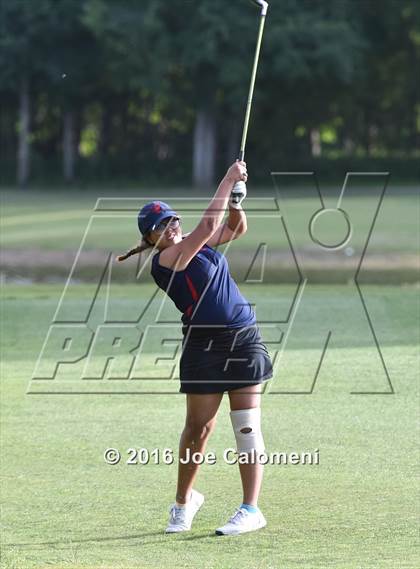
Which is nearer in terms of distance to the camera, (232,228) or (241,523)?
(241,523)

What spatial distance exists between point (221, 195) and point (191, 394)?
40.0 inches

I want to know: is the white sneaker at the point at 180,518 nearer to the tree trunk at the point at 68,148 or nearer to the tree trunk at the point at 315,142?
the tree trunk at the point at 68,148

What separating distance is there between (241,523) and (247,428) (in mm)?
481

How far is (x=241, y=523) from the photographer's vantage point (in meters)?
6.29

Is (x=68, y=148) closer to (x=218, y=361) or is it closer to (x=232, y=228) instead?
(x=232, y=228)

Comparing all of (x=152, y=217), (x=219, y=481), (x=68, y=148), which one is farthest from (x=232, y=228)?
(x=68, y=148)

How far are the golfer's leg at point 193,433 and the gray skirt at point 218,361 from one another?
0.34ft

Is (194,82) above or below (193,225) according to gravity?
below

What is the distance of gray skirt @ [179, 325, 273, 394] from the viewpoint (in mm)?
6277

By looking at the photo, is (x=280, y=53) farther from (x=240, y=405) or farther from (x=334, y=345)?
(x=240, y=405)

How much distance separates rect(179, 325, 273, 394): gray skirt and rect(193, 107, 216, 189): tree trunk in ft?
151

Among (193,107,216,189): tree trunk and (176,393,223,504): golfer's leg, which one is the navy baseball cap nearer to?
(176,393,223,504): golfer's leg

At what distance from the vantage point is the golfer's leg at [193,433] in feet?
21.1

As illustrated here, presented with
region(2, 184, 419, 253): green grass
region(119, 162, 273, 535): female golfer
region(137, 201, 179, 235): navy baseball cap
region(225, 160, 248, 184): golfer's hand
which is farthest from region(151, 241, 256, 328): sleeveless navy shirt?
region(2, 184, 419, 253): green grass
